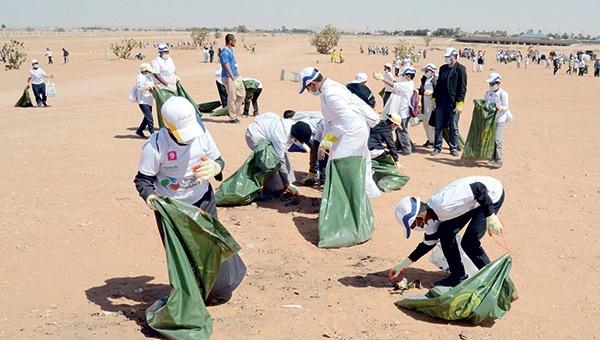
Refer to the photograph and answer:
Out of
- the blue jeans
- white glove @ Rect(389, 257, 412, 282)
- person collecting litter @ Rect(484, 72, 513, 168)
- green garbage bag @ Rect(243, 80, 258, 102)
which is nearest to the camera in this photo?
white glove @ Rect(389, 257, 412, 282)

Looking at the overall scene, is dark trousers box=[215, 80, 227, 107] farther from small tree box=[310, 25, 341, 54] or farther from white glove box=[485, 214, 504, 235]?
small tree box=[310, 25, 341, 54]

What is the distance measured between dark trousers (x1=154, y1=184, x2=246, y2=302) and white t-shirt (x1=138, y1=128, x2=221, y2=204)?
80 millimetres

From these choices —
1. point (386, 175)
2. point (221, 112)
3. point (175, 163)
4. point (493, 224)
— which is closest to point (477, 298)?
point (493, 224)

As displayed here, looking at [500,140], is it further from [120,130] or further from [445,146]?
[120,130]

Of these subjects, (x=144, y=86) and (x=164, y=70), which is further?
(x=164, y=70)

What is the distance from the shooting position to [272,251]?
6.30m

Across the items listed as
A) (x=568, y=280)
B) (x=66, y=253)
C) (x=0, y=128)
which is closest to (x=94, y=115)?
(x=0, y=128)

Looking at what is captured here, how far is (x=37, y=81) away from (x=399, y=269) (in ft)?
45.5

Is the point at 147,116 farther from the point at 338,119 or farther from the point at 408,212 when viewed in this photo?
the point at 408,212

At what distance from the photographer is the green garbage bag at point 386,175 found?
8.51m

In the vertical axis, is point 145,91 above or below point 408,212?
above

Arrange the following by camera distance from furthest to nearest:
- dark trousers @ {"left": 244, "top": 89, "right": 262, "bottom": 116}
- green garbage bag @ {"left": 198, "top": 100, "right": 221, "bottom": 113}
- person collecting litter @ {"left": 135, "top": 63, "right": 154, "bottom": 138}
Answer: green garbage bag @ {"left": 198, "top": 100, "right": 221, "bottom": 113}, dark trousers @ {"left": 244, "top": 89, "right": 262, "bottom": 116}, person collecting litter @ {"left": 135, "top": 63, "right": 154, "bottom": 138}

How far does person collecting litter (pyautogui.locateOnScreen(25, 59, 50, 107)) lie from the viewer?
15930 mm

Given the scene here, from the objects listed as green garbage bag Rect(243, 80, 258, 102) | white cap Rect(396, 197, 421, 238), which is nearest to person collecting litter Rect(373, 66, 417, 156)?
green garbage bag Rect(243, 80, 258, 102)
